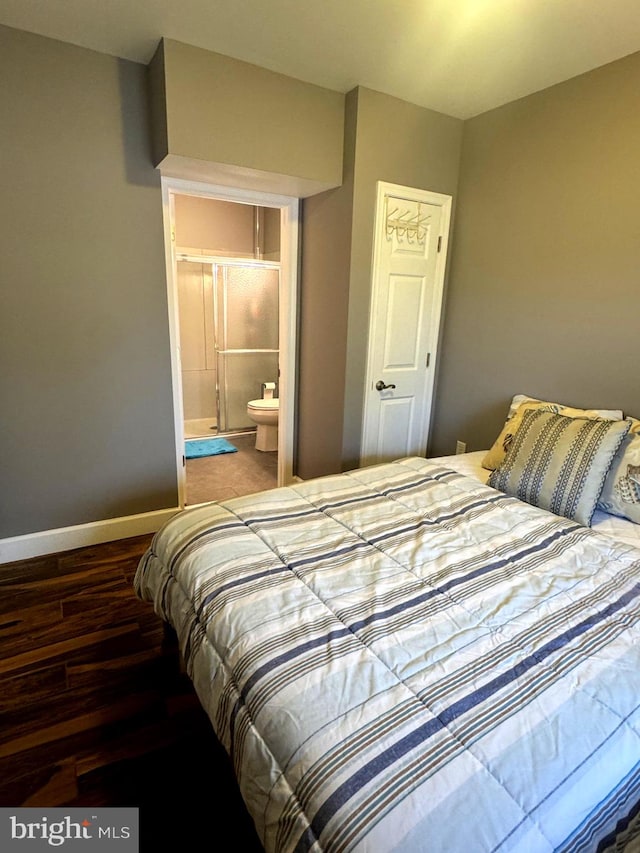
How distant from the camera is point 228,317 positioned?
16.5 feet

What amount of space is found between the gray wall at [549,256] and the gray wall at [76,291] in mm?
1933

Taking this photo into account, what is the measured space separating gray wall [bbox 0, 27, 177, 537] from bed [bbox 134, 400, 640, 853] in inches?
46.4

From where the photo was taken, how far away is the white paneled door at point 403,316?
9.20ft

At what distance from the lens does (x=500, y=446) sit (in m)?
2.34

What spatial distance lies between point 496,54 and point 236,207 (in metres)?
3.36

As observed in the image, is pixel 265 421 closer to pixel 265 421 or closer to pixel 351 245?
pixel 265 421

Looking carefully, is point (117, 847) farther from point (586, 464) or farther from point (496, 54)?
point (496, 54)

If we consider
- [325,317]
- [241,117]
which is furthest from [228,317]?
[241,117]

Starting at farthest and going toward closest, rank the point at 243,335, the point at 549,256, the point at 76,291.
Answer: the point at 243,335 < the point at 549,256 < the point at 76,291

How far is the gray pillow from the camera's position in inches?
72.2

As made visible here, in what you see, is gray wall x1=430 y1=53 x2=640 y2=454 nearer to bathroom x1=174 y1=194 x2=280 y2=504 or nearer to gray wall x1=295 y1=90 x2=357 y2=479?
gray wall x1=295 y1=90 x2=357 y2=479

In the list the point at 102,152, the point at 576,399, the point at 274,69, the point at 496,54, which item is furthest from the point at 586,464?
the point at 102,152

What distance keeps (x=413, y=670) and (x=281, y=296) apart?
2.67m

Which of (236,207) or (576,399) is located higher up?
(236,207)
